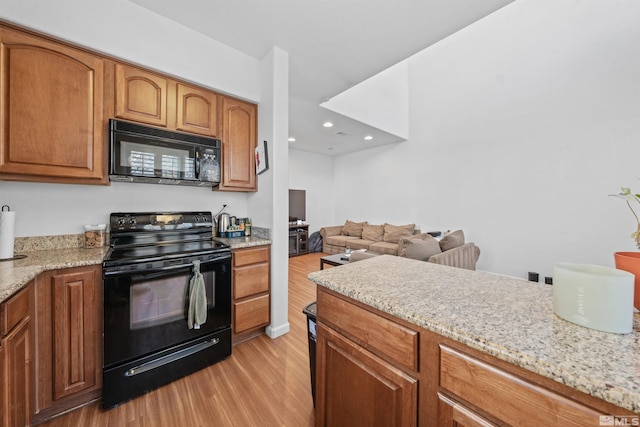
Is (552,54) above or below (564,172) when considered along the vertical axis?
above

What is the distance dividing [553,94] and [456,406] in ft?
16.4

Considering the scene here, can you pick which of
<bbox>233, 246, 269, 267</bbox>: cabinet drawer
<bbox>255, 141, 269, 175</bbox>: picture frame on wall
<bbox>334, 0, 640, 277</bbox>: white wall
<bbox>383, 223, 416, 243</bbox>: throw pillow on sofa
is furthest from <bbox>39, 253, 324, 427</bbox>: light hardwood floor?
<bbox>334, 0, 640, 277</bbox>: white wall

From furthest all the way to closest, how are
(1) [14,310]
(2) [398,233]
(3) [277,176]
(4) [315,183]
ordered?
(4) [315,183]
(2) [398,233]
(3) [277,176]
(1) [14,310]

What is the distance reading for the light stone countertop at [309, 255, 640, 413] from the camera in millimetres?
493

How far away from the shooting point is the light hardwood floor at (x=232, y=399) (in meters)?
1.43

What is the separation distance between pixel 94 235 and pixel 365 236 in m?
4.84

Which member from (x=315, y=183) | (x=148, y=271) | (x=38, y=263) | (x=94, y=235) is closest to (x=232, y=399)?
(x=148, y=271)

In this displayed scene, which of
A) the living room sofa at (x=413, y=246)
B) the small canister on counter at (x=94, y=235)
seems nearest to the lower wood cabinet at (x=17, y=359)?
the small canister on counter at (x=94, y=235)

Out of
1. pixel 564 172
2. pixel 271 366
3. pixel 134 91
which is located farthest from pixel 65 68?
pixel 564 172

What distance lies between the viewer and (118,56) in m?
1.78

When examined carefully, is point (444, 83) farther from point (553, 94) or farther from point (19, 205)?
point (19, 205)

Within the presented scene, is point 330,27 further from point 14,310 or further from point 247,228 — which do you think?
point 14,310

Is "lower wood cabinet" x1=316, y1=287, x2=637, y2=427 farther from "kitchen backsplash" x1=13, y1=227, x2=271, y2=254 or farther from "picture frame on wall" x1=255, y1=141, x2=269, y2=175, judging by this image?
"kitchen backsplash" x1=13, y1=227, x2=271, y2=254

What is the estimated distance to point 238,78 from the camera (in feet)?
7.72
